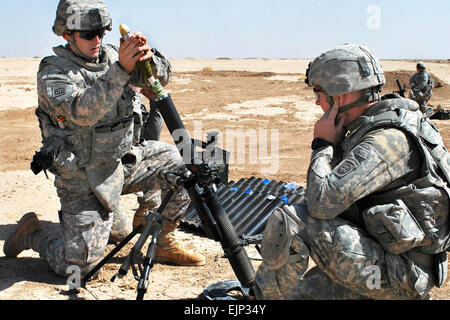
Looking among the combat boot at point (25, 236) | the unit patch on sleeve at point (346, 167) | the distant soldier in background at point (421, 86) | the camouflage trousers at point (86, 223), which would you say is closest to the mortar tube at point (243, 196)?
the camouflage trousers at point (86, 223)

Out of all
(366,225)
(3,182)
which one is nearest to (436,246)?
(366,225)

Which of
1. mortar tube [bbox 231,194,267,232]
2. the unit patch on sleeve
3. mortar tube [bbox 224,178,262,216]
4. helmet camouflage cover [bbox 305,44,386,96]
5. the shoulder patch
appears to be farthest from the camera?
mortar tube [bbox 224,178,262,216]

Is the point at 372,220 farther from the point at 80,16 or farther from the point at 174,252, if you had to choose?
the point at 80,16

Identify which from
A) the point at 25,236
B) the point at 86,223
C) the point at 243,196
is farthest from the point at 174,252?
the point at 243,196

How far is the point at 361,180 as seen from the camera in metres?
2.88

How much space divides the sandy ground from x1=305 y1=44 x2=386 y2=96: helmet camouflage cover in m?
1.94

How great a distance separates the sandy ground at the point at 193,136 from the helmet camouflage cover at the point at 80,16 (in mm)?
2024

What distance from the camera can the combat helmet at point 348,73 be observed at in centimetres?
313

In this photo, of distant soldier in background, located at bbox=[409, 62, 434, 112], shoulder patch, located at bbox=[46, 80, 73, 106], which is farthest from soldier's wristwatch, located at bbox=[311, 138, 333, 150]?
distant soldier in background, located at bbox=[409, 62, 434, 112]

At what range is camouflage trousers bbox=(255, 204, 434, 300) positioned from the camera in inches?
119

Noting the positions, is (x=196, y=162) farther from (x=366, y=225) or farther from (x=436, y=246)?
(x=436, y=246)

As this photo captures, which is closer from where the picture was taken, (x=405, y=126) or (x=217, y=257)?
(x=405, y=126)

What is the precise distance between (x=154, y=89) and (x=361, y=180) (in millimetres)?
1673

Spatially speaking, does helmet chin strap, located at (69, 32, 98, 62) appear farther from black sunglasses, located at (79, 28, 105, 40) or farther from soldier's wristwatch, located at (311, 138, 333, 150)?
soldier's wristwatch, located at (311, 138, 333, 150)
